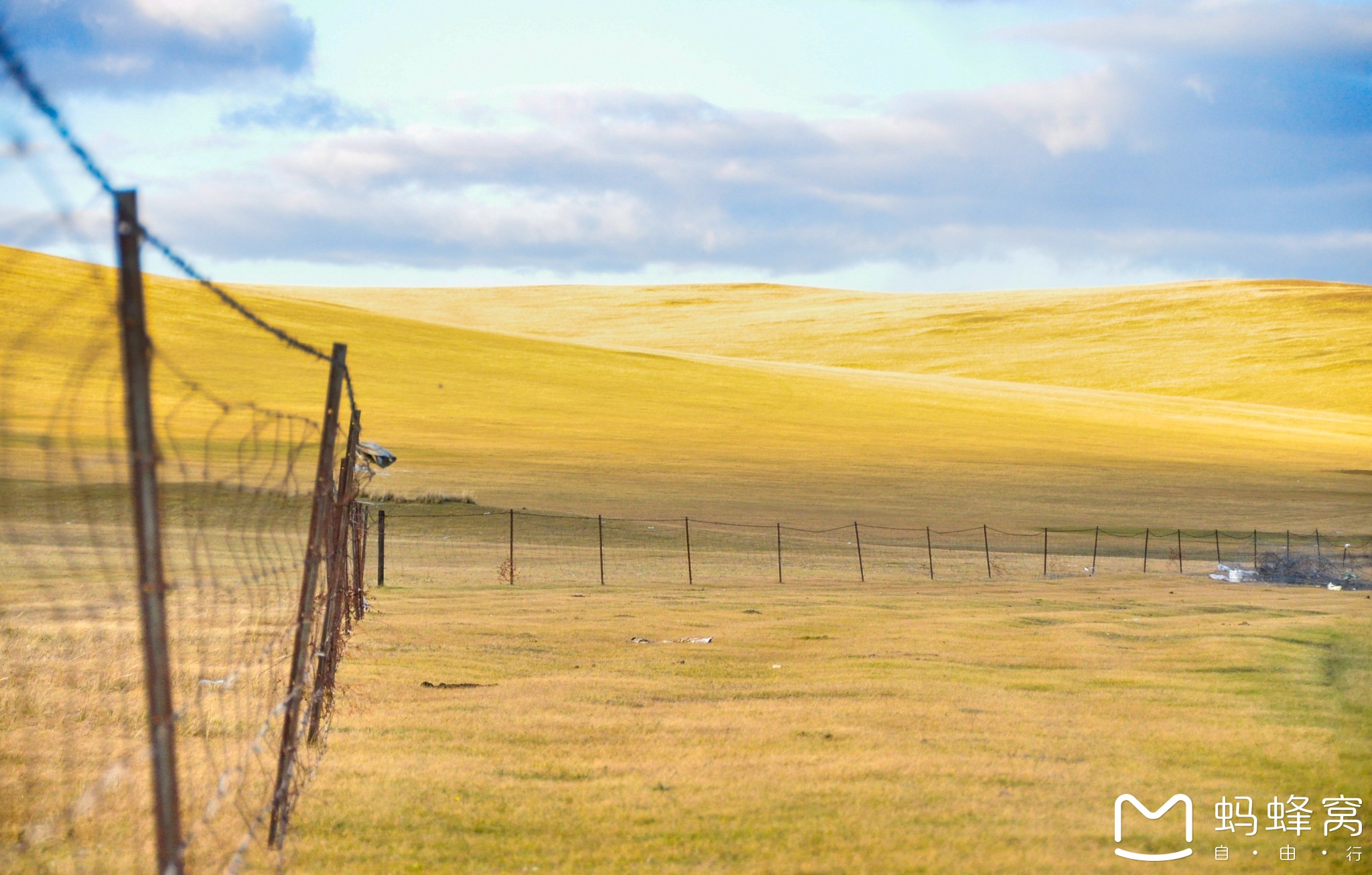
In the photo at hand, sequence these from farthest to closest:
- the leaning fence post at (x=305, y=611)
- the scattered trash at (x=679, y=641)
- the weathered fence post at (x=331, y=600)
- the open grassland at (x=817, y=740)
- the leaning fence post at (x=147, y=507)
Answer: the scattered trash at (x=679, y=641) → the weathered fence post at (x=331, y=600) → the open grassland at (x=817, y=740) → the leaning fence post at (x=305, y=611) → the leaning fence post at (x=147, y=507)

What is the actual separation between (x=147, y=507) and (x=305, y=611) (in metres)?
2.77

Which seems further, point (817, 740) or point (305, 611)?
point (817, 740)

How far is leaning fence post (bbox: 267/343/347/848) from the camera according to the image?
6066 mm

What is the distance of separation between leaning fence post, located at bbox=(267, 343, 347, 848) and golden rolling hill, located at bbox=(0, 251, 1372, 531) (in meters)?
4.09

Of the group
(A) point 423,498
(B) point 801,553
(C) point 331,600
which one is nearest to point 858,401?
(A) point 423,498

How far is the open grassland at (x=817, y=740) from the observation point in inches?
251

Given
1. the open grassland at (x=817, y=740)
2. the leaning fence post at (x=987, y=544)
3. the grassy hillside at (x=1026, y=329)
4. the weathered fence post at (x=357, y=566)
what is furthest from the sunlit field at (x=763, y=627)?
the grassy hillside at (x=1026, y=329)

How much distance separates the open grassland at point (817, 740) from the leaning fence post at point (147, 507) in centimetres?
215

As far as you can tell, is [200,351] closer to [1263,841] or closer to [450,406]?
[450,406]

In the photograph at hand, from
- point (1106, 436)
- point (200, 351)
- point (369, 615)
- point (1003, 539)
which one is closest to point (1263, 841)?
point (369, 615)

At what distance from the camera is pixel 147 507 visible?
145 inches

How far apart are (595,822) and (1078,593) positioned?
15.3 metres

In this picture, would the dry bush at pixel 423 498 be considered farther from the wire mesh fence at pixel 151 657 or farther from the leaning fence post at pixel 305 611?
the leaning fence post at pixel 305 611

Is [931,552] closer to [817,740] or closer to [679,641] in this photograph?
[679,641]
